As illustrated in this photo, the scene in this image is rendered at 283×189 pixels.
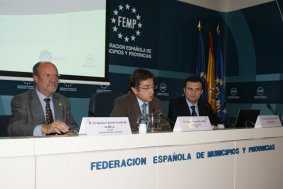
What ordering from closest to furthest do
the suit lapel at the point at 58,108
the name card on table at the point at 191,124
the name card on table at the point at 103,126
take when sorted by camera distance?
the name card on table at the point at 103,126, the name card on table at the point at 191,124, the suit lapel at the point at 58,108

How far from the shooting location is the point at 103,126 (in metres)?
1.58

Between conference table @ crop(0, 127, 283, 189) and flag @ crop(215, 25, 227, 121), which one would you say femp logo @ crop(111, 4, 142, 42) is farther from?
conference table @ crop(0, 127, 283, 189)

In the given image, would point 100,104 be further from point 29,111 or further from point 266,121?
point 266,121

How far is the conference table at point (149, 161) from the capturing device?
4.21 feet

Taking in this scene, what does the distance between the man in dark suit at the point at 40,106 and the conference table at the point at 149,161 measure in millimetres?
647

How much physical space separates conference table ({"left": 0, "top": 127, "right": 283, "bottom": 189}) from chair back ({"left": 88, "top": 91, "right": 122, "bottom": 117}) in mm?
1100

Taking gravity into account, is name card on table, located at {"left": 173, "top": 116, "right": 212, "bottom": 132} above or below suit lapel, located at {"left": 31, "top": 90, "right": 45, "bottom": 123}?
below

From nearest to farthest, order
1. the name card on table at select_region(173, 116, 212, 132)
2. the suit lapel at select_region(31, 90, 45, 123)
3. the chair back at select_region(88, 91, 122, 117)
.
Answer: the name card on table at select_region(173, 116, 212, 132) < the suit lapel at select_region(31, 90, 45, 123) < the chair back at select_region(88, 91, 122, 117)

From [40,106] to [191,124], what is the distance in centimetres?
120

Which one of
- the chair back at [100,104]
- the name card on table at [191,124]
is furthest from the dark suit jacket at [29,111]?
the name card on table at [191,124]

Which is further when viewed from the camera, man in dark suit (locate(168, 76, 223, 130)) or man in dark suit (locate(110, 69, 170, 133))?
man in dark suit (locate(168, 76, 223, 130))

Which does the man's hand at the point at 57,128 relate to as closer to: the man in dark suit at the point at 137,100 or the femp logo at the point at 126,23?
the man in dark suit at the point at 137,100

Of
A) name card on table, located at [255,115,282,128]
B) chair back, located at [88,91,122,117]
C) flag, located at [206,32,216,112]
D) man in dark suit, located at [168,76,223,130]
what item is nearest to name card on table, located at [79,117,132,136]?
chair back, located at [88,91,122,117]

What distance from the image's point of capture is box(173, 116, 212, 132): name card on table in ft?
6.20
